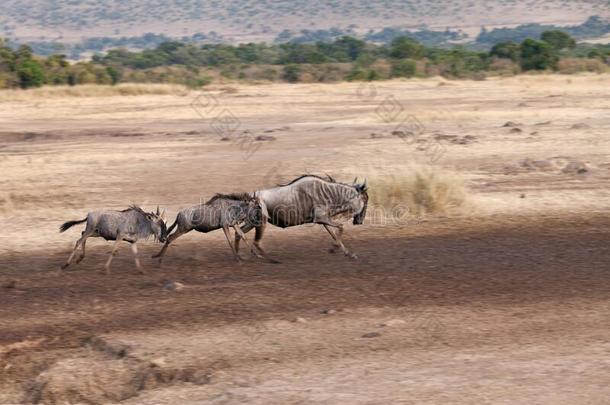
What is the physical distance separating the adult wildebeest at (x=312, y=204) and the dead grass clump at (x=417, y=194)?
2786 millimetres

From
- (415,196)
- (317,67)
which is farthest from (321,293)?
(317,67)

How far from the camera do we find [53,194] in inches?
703

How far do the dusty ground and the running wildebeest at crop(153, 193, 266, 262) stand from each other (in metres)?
0.47

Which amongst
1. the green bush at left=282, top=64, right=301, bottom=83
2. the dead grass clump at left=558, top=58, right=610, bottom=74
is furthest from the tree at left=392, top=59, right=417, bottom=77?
the dead grass clump at left=558, top=58, right=610, bottom=74

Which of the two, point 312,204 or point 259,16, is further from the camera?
point 259,16

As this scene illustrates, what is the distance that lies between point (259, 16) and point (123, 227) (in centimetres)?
17185

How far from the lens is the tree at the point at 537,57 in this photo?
5394 cm

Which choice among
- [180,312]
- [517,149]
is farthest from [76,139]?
[180,312]

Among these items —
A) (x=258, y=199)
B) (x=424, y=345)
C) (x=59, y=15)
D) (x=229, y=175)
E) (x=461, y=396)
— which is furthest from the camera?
(x=59, y=15)

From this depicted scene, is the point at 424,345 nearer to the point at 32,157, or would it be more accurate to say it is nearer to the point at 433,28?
the point at 32,157

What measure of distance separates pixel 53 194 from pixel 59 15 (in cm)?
18061

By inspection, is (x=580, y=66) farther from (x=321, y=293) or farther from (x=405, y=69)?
(x=321, y=293)

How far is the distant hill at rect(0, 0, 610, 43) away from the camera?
164375mm

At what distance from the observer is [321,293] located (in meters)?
10.5
